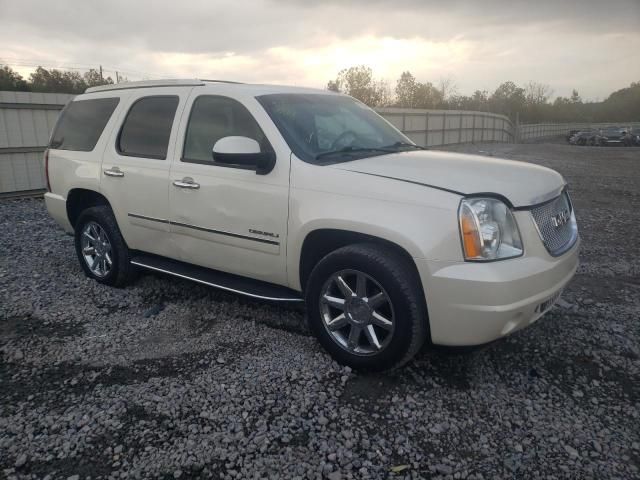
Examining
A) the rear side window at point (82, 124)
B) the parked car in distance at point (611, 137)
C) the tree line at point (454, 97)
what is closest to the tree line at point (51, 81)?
the tree line at point (454, 97)

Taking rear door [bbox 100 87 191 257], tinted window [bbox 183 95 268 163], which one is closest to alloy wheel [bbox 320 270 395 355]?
tinted window [bbox 183 95 268 163]

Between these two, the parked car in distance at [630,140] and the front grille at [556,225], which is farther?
the parked car in distance at [630,140]

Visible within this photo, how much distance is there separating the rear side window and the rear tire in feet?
2.20

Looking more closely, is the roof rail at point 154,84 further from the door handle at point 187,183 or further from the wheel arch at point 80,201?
the wheel arch at point 80,201

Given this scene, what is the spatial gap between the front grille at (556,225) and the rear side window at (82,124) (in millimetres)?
3868

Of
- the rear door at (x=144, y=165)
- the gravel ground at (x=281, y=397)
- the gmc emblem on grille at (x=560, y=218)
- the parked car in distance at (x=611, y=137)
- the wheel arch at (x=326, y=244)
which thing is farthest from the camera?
the parked car in distance at (x=611, y=137)

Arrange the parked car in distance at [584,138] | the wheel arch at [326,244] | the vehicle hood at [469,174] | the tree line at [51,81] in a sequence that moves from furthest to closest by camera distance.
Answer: the parked car in distance at [584,138], the tree line at [51,81], the wheel arch at [326,244], the vehicle hood at [469,174]

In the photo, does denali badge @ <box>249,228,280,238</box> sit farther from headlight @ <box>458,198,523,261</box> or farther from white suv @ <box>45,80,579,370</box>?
headlight @ <box>458,198,523,261</box>

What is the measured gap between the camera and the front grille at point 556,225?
3.12 metres

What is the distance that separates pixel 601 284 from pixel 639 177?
11.8 metres

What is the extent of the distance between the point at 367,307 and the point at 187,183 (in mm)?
1753

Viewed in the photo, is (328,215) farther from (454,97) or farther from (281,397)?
(454,97)

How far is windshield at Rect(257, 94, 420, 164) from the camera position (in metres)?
3.61

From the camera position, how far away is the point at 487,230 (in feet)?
9.37
